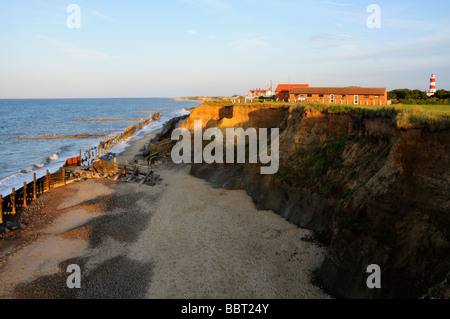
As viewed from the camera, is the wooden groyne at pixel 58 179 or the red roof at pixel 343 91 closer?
the wooden groyne at pixel 58 179

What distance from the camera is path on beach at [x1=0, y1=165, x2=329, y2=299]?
12.3 metres

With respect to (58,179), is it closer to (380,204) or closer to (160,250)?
(160,250)

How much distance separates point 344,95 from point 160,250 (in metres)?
29.8

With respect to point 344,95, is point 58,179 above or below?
below

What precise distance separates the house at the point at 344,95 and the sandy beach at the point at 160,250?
19924 millimetres

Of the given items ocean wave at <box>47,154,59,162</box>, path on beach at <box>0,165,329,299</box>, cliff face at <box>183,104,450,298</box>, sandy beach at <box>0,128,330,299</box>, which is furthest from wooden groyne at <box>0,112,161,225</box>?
cliff face at <box>183,104,450,298</box>

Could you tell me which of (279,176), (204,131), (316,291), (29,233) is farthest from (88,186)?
(316,291)

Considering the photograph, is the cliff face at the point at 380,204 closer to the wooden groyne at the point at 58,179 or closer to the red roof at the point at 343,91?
the wooden groyne at the point at 58,179

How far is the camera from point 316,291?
1147 cm

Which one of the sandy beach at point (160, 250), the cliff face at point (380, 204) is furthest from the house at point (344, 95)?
the sandy beach at point (160, 250)

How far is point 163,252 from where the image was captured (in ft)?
49.2

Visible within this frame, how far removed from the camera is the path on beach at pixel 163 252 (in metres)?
12.3

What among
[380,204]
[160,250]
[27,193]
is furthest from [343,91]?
[27,193]

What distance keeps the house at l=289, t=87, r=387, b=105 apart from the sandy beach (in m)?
19.9
